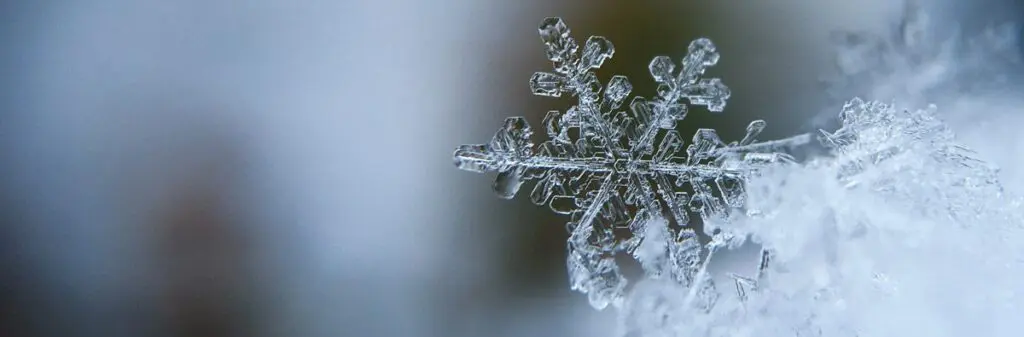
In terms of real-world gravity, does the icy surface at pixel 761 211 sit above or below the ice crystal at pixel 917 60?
below

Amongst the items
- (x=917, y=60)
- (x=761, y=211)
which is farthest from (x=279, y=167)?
(x=917, y=60)

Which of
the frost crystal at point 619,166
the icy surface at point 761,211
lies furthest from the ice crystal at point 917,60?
the frost crystal at point 619,166

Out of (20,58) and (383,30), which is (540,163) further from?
(20,58)

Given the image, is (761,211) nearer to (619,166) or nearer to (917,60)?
(619,166)

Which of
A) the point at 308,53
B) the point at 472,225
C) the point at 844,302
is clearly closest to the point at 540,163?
the point at 472,225

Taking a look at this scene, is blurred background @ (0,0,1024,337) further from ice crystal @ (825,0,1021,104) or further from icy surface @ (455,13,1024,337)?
ice crystal @ (825,0,1021,104)

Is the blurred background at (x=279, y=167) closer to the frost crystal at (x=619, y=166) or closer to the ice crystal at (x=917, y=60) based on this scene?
the frost crystal at (x=619, y=166)

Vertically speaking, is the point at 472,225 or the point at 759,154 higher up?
the point at 759,154
